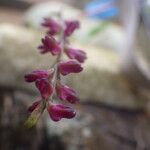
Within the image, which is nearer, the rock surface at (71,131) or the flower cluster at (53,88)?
the flower cluster at (53,88)

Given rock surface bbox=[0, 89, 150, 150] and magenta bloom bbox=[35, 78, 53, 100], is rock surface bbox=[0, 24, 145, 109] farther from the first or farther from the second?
magenta bloom bbox=[35, 78, 53, 100]

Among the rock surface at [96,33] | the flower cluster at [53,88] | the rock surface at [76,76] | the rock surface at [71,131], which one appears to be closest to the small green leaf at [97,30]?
the rock surface at [96,33]

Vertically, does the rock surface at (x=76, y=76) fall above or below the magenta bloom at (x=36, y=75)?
below

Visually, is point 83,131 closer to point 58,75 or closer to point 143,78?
point 143,78

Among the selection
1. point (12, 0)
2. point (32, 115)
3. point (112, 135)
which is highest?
point (32, 115)

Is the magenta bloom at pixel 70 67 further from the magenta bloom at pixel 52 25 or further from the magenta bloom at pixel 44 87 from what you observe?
the magenta bloom at pixel 52 25

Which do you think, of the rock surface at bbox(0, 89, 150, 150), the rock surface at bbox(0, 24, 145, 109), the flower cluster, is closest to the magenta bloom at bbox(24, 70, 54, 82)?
the flower cluster

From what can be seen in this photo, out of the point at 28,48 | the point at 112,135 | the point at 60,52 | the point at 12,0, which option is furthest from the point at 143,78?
the point at 12,0
